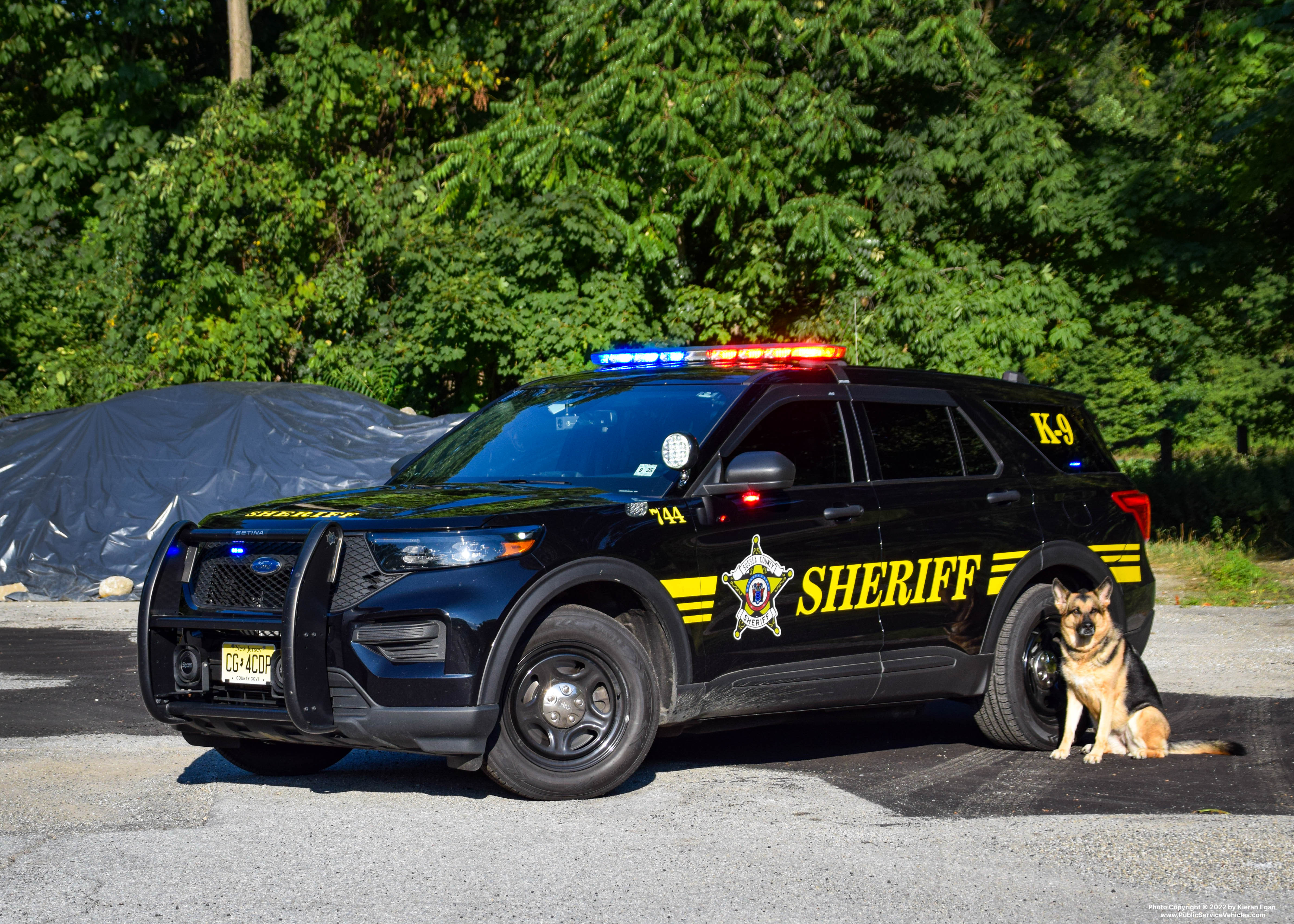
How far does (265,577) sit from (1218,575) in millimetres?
12350

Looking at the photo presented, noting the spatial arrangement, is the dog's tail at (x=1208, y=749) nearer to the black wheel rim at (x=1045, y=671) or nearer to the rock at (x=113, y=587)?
the black wheel rim at (x=1045, y=671)

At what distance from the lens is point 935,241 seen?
18.9 meters

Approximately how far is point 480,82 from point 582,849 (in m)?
18.8

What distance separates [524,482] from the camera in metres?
6.17

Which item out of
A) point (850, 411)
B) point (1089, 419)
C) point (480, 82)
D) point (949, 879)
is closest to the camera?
point (949, 879)

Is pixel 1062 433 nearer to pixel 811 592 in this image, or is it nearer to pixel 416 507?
pixel 811 592

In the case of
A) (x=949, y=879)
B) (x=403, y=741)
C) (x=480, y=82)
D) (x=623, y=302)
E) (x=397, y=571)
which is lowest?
(x=949, y=879)

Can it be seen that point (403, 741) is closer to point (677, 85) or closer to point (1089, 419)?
point (1089, 419)

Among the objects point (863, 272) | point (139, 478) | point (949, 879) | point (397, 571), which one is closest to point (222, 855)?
point (397, 571)

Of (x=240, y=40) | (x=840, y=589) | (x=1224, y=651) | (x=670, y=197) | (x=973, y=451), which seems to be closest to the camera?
(x=840, y=589)

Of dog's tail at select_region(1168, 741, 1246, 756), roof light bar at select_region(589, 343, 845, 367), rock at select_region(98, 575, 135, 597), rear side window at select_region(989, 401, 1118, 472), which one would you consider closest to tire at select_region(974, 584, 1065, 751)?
dog's tail at select_region(1168, 741, 1246, 756)

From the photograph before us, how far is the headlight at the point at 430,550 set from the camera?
513 centimetres

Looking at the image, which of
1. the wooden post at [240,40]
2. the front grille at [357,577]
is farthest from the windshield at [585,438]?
the wooden post at [240,40]

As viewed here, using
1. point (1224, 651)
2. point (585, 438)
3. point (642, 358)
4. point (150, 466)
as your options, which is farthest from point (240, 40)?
point (585, 438)
